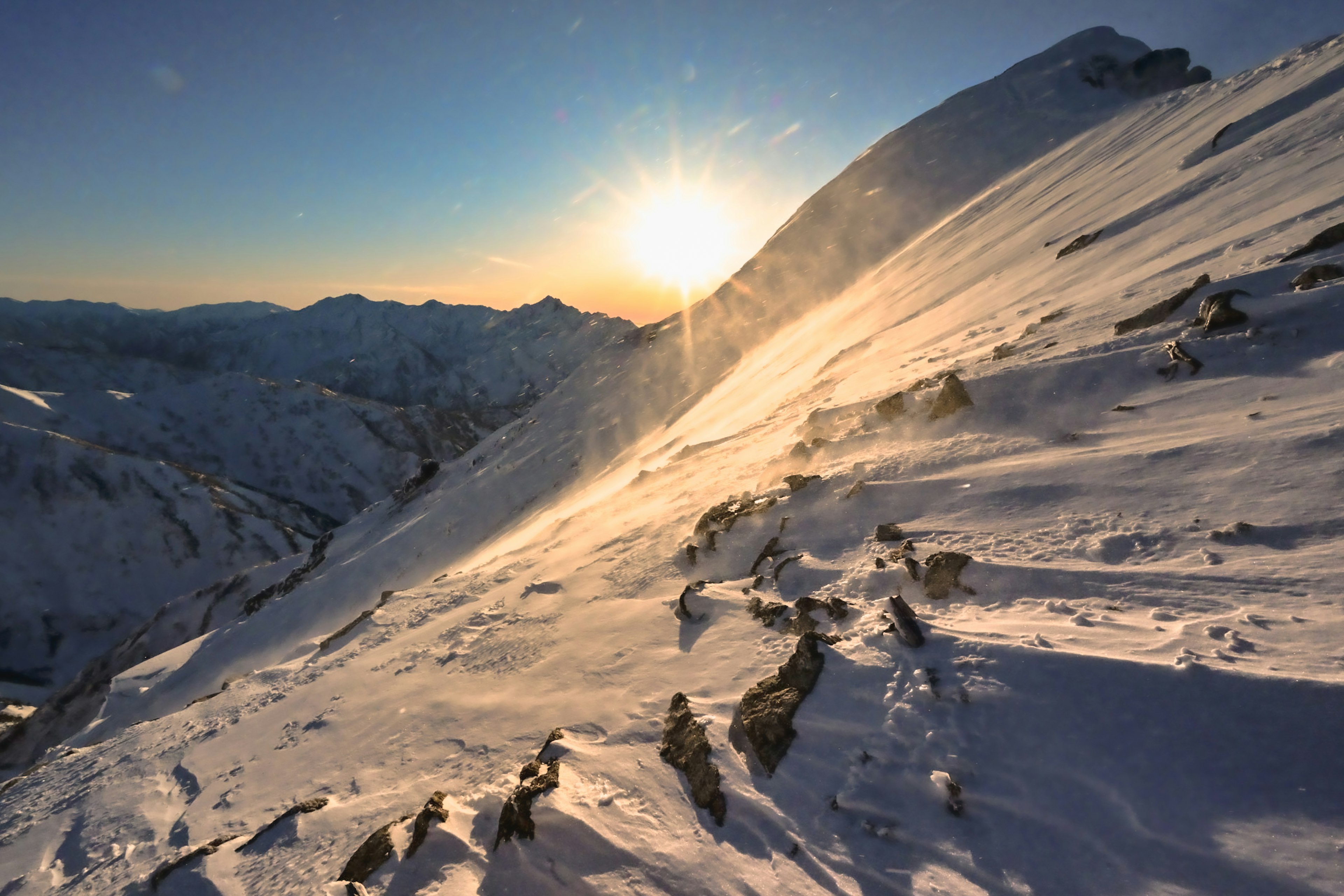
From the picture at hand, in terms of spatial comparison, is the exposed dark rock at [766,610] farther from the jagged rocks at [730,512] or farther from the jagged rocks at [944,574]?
the jagged rocks at [730,512]

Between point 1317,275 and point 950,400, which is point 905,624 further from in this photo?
point 1317,275

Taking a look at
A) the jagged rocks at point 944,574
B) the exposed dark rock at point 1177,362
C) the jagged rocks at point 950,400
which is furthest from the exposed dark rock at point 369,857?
the exposed dark rock at point 1177,362

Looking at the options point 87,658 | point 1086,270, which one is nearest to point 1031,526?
point 1086,270

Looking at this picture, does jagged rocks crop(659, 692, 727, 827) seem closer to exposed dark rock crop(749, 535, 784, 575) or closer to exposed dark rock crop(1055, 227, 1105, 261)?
exposed dark rock crop(749, 535, 784, 575)

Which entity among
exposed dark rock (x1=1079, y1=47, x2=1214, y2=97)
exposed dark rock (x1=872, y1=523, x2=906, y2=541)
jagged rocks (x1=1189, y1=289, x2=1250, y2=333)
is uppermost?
exposed dark rock (x1=1079, y1=47, x2=1214, y2=97)

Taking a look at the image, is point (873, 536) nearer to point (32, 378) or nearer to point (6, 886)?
point (6, 886)

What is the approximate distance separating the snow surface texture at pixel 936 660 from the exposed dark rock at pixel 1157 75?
40.9 meters

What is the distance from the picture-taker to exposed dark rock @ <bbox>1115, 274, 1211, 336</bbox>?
995 cm

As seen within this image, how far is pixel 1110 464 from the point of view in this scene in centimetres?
779

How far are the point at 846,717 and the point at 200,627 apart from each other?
69.3m

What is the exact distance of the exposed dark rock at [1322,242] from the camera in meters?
9.33

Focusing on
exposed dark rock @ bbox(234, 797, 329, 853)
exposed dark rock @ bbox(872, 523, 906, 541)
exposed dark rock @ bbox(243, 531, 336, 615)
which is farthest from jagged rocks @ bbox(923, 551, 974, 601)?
exposed dark rock @ bbox(243, 531, 336, 615)

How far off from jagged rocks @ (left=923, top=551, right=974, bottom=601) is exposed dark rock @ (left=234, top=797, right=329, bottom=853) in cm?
928

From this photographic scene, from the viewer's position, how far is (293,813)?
7867mm
